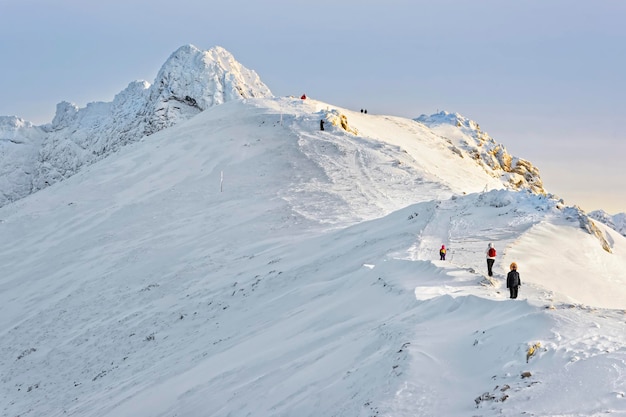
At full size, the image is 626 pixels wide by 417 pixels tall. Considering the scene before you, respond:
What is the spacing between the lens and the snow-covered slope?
10758 mm

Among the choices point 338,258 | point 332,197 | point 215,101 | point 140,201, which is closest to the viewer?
point 338,258

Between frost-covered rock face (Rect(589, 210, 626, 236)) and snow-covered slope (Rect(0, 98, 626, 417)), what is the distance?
117 ft

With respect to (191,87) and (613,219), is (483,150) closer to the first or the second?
(613,219)

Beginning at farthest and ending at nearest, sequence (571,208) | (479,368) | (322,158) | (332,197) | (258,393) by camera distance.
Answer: (322,158) → (332,197) → (571,208) → (258,393) → (479,368)

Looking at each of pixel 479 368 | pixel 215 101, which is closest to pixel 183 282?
pixel 479 368

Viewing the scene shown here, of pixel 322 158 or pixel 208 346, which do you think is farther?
pixel 322 158

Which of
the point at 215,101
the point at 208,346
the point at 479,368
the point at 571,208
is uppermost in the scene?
the point at 215,101

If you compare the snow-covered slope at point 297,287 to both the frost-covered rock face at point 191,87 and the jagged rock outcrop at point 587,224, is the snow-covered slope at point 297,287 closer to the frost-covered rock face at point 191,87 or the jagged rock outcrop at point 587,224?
the jagged rock outcrop at point 587,224

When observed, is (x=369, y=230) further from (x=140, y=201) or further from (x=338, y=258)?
(x=140, y=201)

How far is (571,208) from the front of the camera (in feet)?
93.1

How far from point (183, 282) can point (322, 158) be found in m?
19.8

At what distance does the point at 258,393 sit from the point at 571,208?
66.1 feet

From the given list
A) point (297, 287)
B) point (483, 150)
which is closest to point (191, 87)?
point (483, 150)

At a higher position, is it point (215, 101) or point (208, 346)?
point (215, 101)
